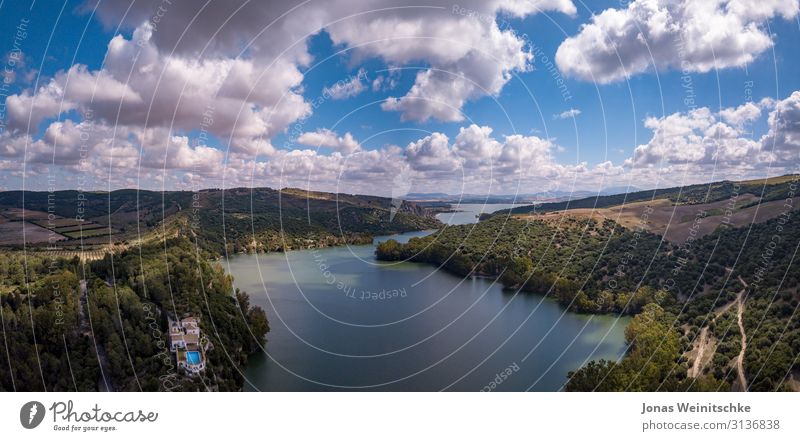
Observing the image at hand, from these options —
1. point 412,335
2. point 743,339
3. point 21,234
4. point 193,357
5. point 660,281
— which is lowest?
point 412,335

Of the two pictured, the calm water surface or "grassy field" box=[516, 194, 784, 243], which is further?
"grassy field" box=[516, 194, 784, 243]

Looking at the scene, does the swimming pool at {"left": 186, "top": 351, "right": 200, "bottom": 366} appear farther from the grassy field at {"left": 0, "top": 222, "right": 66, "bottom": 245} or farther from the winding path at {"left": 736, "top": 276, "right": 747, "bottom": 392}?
the grassy field at {"left": 0, "top": 222, "right": 66, "bottom": 245}

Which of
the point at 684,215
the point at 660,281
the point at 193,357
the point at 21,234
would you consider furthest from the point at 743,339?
the point at 21,234

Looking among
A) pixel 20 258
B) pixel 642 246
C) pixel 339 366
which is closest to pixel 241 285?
pixel 20 258

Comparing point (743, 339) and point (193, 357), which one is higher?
point (743, 339)
